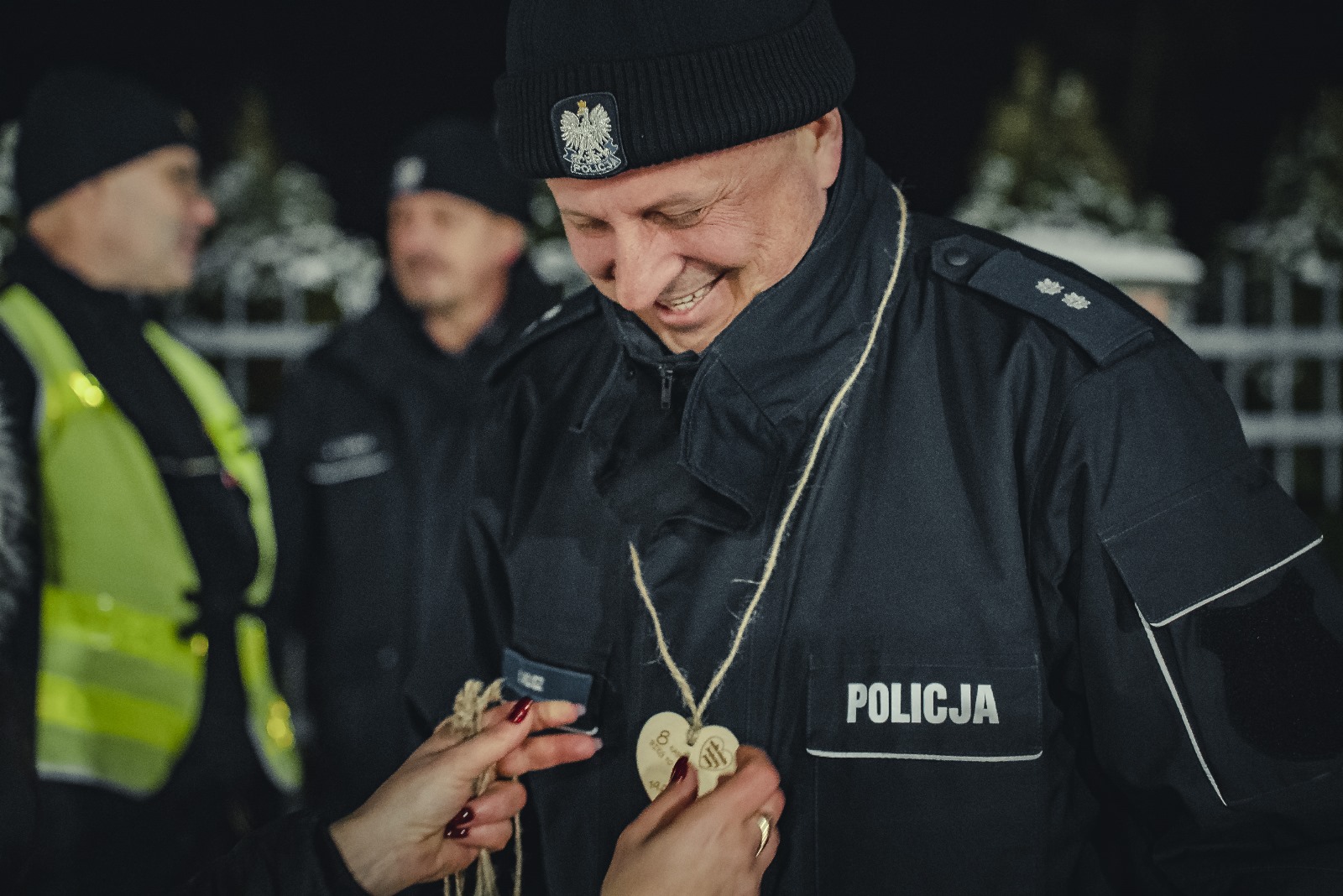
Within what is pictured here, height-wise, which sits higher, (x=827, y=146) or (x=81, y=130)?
(x=81, y=130)

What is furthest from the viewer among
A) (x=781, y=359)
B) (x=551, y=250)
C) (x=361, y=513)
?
(x=551, y=250)

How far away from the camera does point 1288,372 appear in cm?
929

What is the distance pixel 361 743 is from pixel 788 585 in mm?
2821

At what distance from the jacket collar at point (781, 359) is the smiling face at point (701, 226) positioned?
3 cm

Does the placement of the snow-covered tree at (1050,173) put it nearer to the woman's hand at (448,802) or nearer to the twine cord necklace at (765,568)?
the twine cord necklace at (765,568)

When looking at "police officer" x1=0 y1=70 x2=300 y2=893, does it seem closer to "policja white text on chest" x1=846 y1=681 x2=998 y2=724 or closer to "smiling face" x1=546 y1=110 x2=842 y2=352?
"smiling face" x1=546 y1=110 x2=842 y2=352

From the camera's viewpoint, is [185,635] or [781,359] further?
[185,635]

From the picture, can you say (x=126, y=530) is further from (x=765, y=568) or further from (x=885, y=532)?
(x=885, y=532)

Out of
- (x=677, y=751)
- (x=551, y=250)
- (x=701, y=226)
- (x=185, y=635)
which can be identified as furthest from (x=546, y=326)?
(x=551, y=250)

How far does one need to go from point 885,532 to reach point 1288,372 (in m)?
9.02

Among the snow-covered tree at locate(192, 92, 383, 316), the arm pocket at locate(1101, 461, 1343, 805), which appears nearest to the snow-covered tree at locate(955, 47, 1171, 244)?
the snow-covered tree at locate(192, 92, 383, 316)

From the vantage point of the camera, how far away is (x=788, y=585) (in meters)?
1.45

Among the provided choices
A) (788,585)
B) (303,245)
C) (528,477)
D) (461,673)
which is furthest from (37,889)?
(303,245)

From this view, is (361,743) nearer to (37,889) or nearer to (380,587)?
(380,587)
